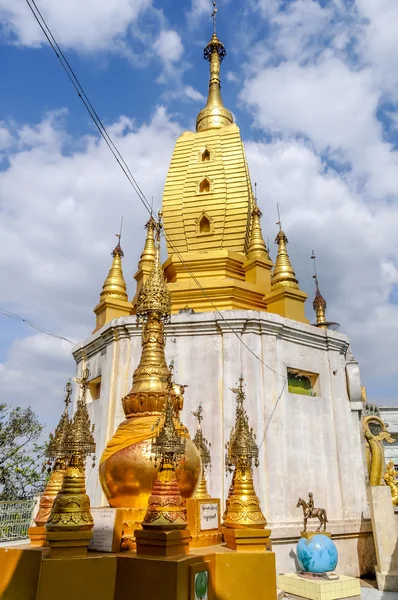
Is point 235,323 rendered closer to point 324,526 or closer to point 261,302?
point 261,302

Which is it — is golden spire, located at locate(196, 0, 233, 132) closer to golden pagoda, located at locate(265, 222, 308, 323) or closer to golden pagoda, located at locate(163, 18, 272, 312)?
golden pagoda, located at locate(163, 18, 272, 312)

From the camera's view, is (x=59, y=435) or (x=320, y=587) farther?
(x=320, y=587)

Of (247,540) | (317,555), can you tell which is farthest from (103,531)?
(317,555)

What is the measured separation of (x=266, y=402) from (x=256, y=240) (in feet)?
22.1

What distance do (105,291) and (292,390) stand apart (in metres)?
7.18

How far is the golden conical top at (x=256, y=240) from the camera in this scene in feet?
55.7

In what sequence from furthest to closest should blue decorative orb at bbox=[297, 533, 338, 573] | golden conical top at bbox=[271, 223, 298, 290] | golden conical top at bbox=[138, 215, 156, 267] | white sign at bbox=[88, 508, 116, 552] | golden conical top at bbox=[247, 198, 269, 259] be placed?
1. golden conical top at bbox=[138, 215, 156, 267]
2. golden conical top at bbox=[247, 198, 269, 259]
3. golden conical top at bbox=[271, 223, 298, 290]
4. blue decorative orb at bbox=[297, 533, 338, 573]
5. white sign at bbox=[88, 508, 116, 552]

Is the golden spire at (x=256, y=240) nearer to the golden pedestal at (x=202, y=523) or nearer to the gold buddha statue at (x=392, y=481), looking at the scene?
the gold buddha statue at (x=392, y=481)

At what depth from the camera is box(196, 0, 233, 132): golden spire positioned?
21.8 m

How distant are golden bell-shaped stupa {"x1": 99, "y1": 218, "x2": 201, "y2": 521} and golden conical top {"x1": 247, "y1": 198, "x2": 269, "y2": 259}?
952cm

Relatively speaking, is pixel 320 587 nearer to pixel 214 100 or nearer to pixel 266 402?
pixel 266 402

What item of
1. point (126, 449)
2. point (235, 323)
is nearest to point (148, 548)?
point (126, 449)

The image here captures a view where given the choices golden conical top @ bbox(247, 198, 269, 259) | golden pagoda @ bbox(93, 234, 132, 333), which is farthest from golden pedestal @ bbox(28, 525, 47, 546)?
golden conical top @ bbox(247, 198, 269, 259)

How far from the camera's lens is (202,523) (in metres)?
6.04
